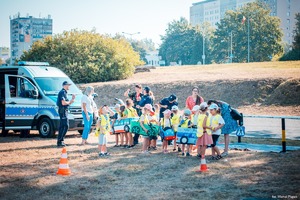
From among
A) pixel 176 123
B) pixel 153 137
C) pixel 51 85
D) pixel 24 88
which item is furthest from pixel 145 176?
pixel 24 88

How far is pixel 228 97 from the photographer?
100 feet

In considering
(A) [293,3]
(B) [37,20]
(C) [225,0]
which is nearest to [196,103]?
(A) [293,3]

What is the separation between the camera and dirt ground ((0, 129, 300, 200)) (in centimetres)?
785

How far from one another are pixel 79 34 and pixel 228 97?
15.2m

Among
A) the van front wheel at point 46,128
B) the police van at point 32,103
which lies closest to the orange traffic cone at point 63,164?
the police van at point 32,103

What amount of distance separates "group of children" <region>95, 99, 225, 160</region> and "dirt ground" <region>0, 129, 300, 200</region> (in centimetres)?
37

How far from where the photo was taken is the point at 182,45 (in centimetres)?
10094

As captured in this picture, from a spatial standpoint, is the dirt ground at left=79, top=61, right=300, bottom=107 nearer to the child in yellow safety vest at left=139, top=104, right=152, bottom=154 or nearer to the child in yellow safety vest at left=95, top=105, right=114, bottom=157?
the child in yellow safety vest at left=139, top=104, right=152, bottom=154

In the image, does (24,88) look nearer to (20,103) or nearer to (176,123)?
(20,103)

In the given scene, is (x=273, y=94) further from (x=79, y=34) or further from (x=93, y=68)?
(x=79, y=34)

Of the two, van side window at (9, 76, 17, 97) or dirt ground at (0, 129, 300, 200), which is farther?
van side window at (9, 76, 17, 97)

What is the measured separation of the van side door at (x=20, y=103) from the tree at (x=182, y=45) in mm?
82036

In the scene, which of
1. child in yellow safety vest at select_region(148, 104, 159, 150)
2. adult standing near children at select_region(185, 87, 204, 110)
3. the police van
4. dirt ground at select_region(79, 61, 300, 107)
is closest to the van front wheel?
the police van

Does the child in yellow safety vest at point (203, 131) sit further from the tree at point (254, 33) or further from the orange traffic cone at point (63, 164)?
the tree at point (254, 33)
